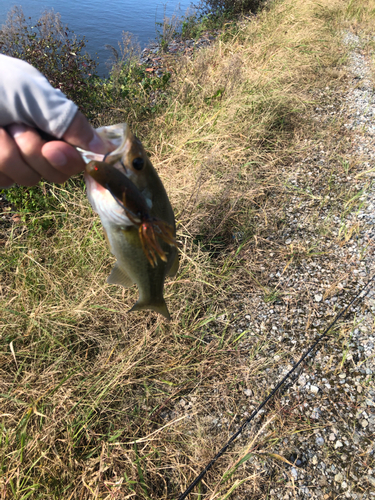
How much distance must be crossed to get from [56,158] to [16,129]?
17 cm

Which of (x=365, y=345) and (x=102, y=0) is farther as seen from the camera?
(x=102, y=0)

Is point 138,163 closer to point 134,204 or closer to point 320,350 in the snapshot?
point 134,204

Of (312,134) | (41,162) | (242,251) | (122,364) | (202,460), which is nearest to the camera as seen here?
(41,162)

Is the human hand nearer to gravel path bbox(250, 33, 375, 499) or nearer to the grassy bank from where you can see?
the grassy bank

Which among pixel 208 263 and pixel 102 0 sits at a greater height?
pixel 102 0

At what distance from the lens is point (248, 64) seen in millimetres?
5797

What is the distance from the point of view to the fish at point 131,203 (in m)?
1.02

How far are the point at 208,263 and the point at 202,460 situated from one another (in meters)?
1.64

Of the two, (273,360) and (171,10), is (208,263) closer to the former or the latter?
(273,360)

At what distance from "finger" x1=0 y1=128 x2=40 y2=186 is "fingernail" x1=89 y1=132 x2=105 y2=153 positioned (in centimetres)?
26

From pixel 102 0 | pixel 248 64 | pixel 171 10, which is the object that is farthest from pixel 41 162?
pixel 102 0

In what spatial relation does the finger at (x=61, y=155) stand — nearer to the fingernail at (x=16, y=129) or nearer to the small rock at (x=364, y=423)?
the fingernail at (x=16, y=129)

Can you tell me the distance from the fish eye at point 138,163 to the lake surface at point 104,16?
8204 millimetres

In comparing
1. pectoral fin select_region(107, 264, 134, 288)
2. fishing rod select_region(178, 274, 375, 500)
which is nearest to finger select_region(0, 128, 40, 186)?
pectoral fin select_region(107, 264, 134, 288)
